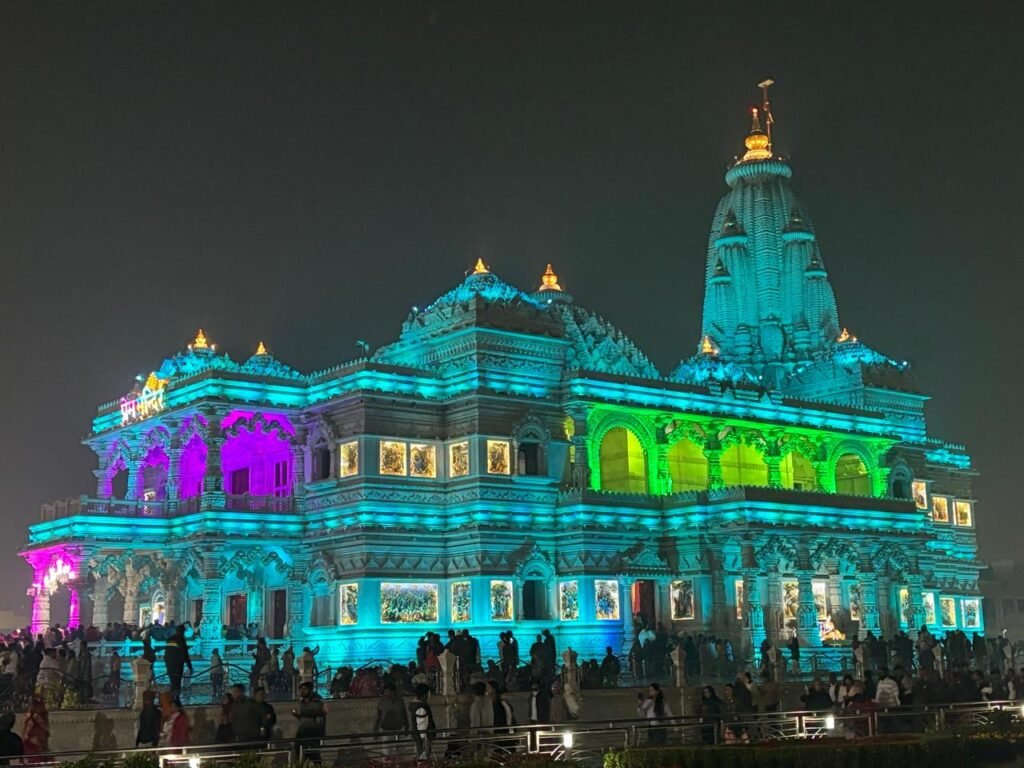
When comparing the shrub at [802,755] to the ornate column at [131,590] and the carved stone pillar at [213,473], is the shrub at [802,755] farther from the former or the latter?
the ornate column at [131,590]

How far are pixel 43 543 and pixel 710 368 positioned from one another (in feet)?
106

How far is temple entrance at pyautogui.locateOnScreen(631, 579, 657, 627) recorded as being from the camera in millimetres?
59438

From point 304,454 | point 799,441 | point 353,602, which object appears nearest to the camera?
point 353,602

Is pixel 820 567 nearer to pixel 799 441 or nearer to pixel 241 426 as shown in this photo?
pixel 799 441

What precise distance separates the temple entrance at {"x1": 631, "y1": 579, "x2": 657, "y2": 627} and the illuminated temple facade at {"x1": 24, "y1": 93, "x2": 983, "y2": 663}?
0.10 m

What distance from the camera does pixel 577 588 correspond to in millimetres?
56906

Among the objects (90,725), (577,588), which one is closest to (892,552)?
(577,588)

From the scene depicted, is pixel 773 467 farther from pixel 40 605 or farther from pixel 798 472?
pixel 40 605

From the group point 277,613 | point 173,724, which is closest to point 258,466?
point 277,613

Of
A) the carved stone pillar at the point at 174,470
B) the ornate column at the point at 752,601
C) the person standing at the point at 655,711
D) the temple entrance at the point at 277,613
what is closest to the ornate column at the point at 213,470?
the carved stone pillar at the point at 174,470

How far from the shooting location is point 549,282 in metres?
71.4

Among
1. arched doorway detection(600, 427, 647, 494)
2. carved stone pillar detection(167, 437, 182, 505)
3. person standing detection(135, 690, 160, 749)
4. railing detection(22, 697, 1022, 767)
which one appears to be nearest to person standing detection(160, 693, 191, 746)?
railing detection(22, 697, 1022, 767)

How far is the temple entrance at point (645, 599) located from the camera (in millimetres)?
59438

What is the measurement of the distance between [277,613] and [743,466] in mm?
24591
